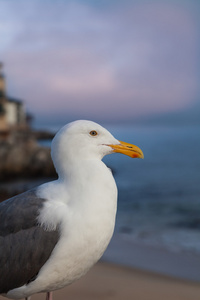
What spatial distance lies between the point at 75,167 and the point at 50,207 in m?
0.39

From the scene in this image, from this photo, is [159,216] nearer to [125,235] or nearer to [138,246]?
[125,235]

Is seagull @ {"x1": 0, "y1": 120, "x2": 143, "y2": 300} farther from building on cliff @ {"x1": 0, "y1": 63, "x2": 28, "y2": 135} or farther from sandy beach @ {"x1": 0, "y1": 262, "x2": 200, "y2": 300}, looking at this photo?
building on cliff @ {"x1": 0, "y1": 63, "x2": 28, "y2": 135}

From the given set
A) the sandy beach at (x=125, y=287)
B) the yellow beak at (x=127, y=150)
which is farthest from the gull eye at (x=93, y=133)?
the sandy beach at (x=125, y=287)

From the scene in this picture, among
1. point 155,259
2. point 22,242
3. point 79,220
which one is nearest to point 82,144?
point 79,220

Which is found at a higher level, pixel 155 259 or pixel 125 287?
pixel 125 287

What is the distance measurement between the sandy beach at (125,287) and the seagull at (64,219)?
217cm

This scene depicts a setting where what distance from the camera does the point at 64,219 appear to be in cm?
278

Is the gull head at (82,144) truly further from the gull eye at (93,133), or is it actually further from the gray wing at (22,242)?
the gray wing at (22,242)

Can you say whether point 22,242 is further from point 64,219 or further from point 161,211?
point 161,211

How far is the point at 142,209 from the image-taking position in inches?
583

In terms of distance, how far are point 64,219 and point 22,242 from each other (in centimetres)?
44

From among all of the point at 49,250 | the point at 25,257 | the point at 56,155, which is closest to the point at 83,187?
the point at 56,155

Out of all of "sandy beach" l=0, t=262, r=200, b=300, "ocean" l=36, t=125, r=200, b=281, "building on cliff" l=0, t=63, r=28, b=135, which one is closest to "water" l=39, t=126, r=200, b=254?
"ocean" l=36, t=125, r=200, b=281

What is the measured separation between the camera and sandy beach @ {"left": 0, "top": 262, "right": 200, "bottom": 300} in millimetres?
5125
